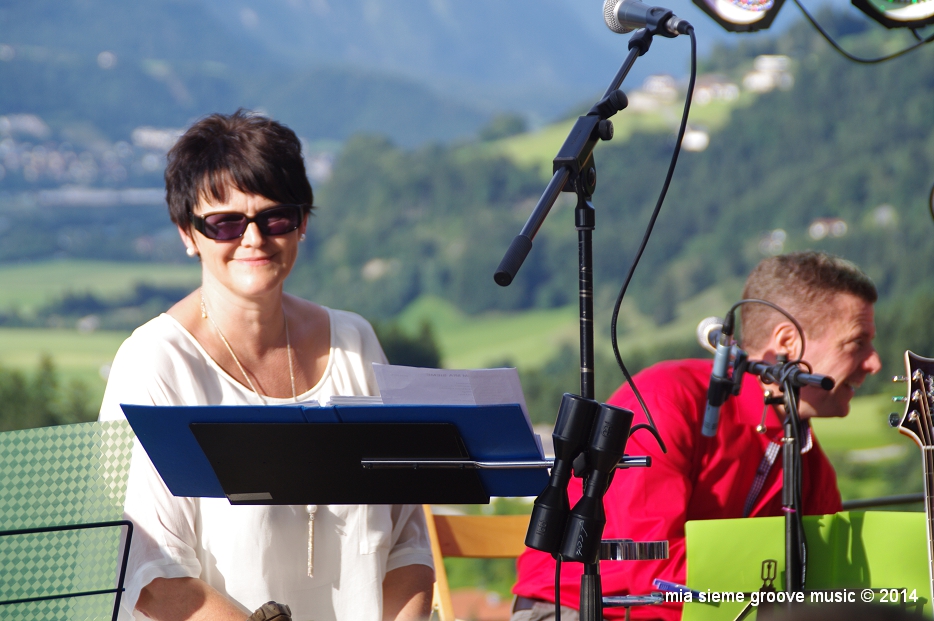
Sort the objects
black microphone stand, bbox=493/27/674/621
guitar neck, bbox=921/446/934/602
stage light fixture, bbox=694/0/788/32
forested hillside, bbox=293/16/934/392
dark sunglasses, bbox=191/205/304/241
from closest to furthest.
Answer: black microphone stand, bbox=493/27/674/621
guitar neck, bbox=921/446/934/602
dark sunglasses, bbox=191/205/304/241
stage light fixture, bbox=694/0/788/32
forested hillside, bbox=293/16/934/392

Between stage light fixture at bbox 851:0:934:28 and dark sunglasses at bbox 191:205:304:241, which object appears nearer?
dark sunglasses at bbox 191:205:304:241

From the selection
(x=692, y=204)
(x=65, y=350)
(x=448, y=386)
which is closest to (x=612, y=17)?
(x=448, y=386)

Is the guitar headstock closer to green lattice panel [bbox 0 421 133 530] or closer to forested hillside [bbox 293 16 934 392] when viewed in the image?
green lattice panel [bbox 0 421 133 530]

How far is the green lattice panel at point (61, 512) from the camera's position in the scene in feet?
5.38

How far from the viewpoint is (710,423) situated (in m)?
2.12

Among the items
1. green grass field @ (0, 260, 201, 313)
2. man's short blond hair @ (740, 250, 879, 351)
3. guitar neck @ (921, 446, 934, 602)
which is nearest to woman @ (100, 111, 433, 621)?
man's short blond hair @ (740, 250, 879, 351)

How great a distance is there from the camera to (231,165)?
2.39m

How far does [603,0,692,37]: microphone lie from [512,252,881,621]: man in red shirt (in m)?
0.91

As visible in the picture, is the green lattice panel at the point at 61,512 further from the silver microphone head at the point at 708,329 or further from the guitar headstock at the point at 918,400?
the guitar headstock at the point at 918,400

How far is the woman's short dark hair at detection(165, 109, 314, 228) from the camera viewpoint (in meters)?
2.38

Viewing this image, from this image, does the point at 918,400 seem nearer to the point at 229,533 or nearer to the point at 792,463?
the point at 792,463

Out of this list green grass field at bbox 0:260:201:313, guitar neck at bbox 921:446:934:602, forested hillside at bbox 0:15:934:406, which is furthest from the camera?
forested hillside at bbox 0:15:934:406

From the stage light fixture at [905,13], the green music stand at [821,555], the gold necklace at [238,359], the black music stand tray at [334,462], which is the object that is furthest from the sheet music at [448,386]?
the stage light fixture at [905,13]

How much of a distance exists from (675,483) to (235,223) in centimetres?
123
